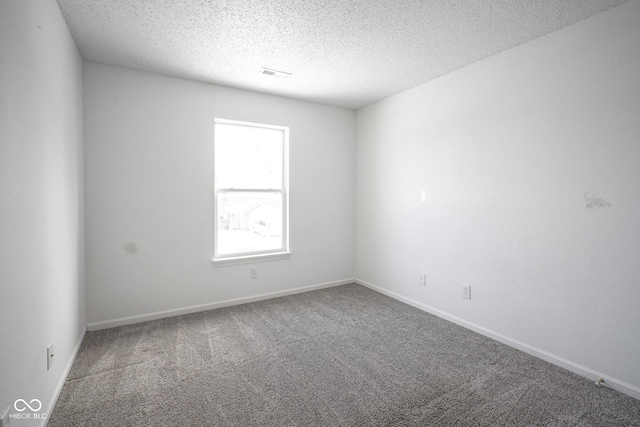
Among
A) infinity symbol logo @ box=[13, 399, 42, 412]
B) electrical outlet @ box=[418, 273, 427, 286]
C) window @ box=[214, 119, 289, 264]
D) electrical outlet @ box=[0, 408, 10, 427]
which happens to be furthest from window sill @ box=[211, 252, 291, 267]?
electrical outlet @ box=[0, 408, 10, 427]

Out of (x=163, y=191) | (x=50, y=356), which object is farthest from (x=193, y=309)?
(x=50, y=356)

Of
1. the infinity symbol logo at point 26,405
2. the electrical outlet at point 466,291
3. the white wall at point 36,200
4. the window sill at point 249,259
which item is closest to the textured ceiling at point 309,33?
the white wall at point 36,200

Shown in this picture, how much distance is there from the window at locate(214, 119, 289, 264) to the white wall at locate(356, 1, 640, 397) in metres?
1.56

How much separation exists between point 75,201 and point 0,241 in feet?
4.85

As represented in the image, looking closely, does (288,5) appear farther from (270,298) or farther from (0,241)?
(270,298)

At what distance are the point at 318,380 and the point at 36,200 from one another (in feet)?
6.46

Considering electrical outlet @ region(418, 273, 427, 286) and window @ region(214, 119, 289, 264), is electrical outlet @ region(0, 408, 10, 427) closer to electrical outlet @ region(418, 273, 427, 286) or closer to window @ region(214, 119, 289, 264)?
window @ region(214, 119, 289, 264)

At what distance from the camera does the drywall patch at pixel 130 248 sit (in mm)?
3020

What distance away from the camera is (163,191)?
3.18 metres

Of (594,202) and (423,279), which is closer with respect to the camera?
(594,202)

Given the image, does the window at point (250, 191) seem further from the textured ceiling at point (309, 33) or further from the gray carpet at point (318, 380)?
the gray carpet at point (318, 380)

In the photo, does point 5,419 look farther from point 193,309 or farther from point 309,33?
point 309,33

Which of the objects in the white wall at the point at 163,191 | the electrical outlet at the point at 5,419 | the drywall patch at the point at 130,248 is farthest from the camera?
the drywall patch at the point at 130,248

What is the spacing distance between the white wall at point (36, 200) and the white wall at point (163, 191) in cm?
46
